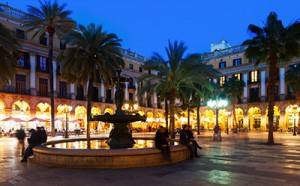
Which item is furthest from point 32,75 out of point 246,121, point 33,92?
point 246,121

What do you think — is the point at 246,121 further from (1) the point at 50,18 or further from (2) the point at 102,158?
(2) the point at 102,158

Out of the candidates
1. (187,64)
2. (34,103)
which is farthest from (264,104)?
(34,103)

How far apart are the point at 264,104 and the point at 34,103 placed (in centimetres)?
4351

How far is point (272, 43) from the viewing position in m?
22.9

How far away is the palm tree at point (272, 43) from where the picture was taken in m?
22.4

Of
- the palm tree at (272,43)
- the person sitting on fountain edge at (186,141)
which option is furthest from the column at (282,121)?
the person sitting on fountain edge at (186,141)

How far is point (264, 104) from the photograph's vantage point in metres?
56.2

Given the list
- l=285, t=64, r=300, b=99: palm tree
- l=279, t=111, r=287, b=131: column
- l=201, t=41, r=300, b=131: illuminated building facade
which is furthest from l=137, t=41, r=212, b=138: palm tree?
l=279, t=111, r=287, b=131: column

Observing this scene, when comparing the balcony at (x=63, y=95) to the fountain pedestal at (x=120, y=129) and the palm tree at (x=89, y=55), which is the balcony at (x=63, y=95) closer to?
the palm tree at (x=89, y=55)

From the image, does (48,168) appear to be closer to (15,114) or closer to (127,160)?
(127,160)

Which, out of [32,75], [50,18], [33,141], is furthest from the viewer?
[32,75]

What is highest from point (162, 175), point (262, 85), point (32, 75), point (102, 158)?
point (32, 75)

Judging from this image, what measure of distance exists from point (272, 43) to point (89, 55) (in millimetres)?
16615

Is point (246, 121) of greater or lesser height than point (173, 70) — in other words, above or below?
below
